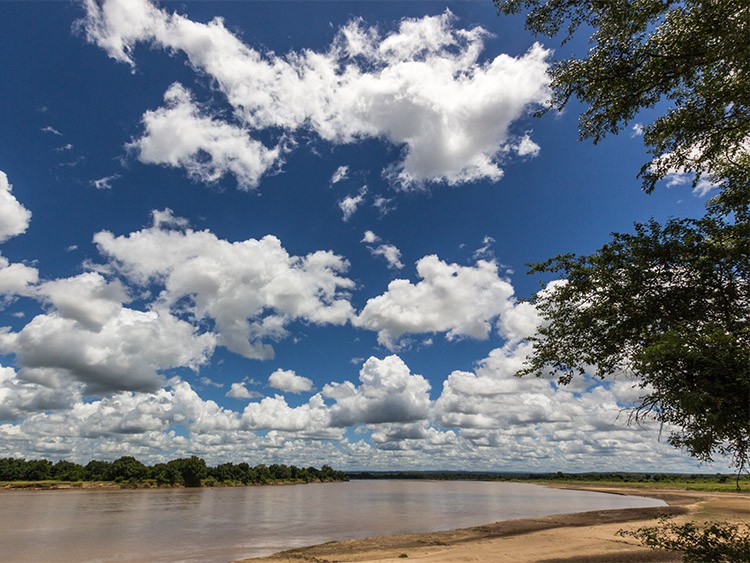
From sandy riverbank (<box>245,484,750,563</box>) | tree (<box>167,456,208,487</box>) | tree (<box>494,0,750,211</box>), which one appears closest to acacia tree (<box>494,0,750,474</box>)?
tree (<box>494,0,750,211</box>)

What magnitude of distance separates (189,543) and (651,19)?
36.3 metres

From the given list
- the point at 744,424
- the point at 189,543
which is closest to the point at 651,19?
the point at 744,424

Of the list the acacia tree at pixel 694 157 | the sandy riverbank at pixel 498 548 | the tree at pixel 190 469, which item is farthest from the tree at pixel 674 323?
the tree at pixel 190 469

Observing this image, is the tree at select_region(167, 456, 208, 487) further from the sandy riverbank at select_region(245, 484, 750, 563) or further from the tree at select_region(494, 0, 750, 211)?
the tree at select_region(494, 0, 750, 211)

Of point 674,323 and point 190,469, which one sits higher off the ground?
point 674,323

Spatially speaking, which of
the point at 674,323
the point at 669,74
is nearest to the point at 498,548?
the point at 674,323

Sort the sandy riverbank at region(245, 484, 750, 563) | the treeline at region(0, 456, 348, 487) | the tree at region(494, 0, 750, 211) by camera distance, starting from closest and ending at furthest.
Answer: the tree at region(494, 0, 750, 211) → the sandy riverbank at region(245, 484, 750, 563) → the treeline at region(0, 456, 348, 487)

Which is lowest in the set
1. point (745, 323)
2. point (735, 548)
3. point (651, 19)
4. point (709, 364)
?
A: point (735, 548)

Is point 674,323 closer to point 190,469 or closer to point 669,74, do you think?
point 669,74

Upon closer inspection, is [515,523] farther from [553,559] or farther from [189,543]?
[189,543]

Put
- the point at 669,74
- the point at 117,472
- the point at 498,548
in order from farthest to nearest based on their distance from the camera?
the point at 117,472 < the point at 498,548 < the point at 669,74

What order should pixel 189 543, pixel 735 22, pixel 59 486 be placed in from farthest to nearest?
pixel 59 486 < pixel 189 543 < pixel 735 22

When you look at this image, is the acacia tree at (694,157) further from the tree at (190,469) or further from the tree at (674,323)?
the tree at (190,469)

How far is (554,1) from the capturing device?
9.10 m
